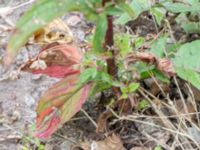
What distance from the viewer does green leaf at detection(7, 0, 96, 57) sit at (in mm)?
875

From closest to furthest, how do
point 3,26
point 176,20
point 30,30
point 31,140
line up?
point 30,30, point 31,140, point 176,20, point 3,26

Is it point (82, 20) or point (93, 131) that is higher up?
point (82, 20)

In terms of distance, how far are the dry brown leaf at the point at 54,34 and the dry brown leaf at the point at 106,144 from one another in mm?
435

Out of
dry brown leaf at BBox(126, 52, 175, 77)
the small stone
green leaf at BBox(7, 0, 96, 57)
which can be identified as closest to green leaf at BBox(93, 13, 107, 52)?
green leaf at BBox(7, 0, 96, 57)

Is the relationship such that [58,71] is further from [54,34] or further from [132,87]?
[54,34]

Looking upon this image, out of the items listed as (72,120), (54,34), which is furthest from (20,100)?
(54,34)

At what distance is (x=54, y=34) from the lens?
1.66m

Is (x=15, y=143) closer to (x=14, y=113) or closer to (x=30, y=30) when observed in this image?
(x=14, y=113)

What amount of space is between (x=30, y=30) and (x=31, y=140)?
1.68 ft

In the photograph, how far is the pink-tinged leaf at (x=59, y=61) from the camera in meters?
1.29

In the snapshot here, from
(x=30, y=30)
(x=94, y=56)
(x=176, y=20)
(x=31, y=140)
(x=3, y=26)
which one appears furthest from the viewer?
(x=3, y=26)

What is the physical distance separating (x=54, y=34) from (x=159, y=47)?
0.43 meters

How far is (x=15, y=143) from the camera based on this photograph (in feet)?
4.45

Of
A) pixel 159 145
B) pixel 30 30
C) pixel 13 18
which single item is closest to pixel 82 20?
pixel 13 18
